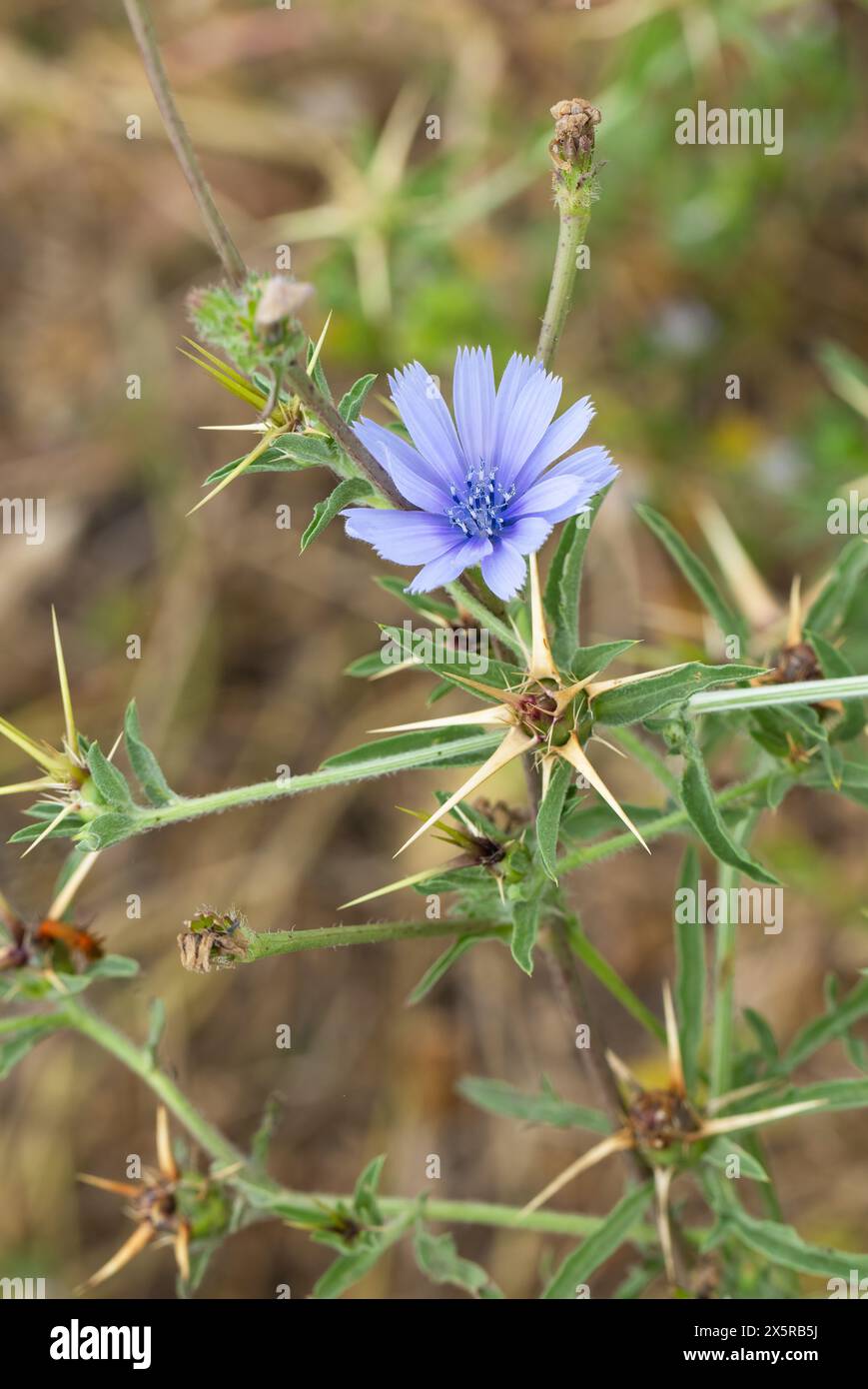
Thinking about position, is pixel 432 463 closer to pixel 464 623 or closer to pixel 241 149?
pixel 464 623

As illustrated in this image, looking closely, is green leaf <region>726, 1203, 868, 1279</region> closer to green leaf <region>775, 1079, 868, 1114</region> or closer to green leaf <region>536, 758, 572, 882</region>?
green leaf <region>775, 1079, 868, 1114</region>

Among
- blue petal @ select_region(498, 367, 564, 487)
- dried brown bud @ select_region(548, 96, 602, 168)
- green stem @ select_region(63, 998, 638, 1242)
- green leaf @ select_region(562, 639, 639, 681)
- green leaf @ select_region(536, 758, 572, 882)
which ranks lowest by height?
green stem @ select_region(63, 998, 638, 1242)

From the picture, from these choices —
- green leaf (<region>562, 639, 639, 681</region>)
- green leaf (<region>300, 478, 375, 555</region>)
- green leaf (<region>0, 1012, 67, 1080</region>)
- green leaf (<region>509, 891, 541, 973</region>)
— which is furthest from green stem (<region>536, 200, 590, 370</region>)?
green leaf (<region>0, 1012, 67, 1080</region>)

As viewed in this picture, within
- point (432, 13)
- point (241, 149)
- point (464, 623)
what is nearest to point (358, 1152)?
point (464, 623)

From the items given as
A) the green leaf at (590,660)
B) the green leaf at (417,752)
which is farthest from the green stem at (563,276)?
the green leaf at (417,752)

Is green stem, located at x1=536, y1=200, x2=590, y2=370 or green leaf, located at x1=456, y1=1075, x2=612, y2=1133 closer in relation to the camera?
green stem, located at x1=536, y1=200, x2=590, y2=370

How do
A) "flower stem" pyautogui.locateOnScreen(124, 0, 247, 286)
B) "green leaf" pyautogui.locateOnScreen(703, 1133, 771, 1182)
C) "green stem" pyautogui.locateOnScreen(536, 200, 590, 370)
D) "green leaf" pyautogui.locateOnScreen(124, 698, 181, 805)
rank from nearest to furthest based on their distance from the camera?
"flower stem" pyautogui.locateOnScreen(124, 0, 247, 286)
"green stem" pyautogui.locateOnScreen(536, 200, 590, 370)
"green leaf" pyautogui.locateOnScreen(124, 698, 181, 805)
"green leaf" pyautogui.locateOnScreen(703, 1133, 771, 1182)

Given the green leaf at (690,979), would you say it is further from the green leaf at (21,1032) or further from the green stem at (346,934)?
the green leaf at (21,1032)
